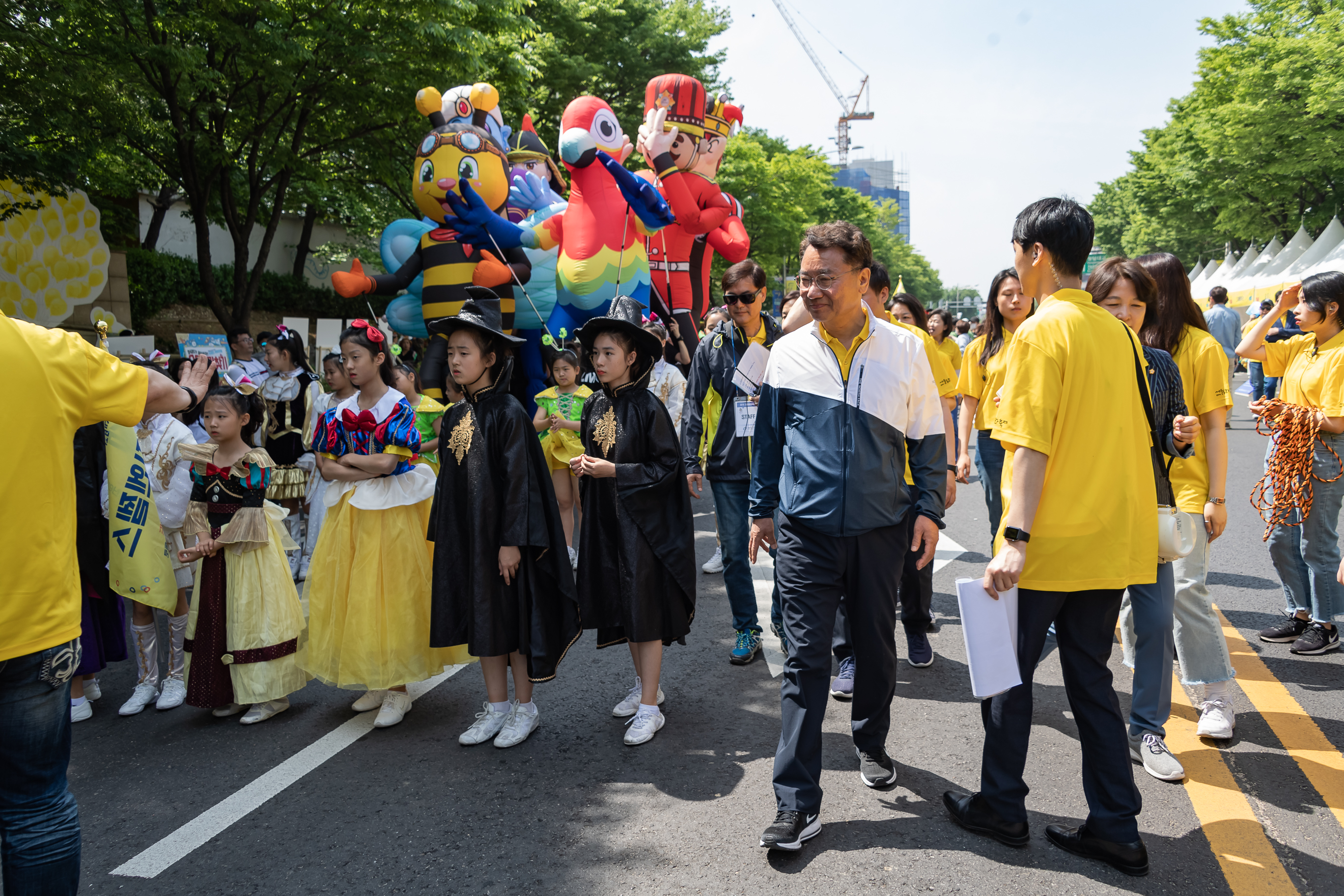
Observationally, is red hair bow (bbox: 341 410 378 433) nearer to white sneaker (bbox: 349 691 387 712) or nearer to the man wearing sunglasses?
white sneaker (bbox: 349 691 387 712)

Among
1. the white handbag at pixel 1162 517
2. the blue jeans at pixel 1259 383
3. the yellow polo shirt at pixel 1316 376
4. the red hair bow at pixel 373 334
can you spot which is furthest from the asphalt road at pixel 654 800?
the blue jeans at pixel 1259 383

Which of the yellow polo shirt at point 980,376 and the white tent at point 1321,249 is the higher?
the white tent at point 1321,249

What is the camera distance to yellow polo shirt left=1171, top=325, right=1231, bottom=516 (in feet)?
11.7

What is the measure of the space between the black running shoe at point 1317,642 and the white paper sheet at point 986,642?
2.82 m

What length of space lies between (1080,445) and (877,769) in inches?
55.8

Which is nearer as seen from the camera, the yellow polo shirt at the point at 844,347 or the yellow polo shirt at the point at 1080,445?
the yellow polo shirt at the point at 1080,445

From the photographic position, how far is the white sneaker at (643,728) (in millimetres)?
3768

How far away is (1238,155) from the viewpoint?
24.6 m

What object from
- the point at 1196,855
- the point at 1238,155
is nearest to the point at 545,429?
the point at 1196,855

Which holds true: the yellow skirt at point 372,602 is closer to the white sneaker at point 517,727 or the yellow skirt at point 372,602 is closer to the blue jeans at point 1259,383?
the white sneaker at point 517,727

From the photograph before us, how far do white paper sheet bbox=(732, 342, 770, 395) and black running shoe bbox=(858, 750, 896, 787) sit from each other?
1876mm

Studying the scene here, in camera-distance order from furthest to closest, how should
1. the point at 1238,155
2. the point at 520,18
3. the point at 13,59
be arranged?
the point at 1238,155, the point at 520,18, the point at 13,59

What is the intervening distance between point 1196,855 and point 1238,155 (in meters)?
27.7

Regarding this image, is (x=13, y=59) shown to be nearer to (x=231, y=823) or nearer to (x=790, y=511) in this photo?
(x=231, y=823)
